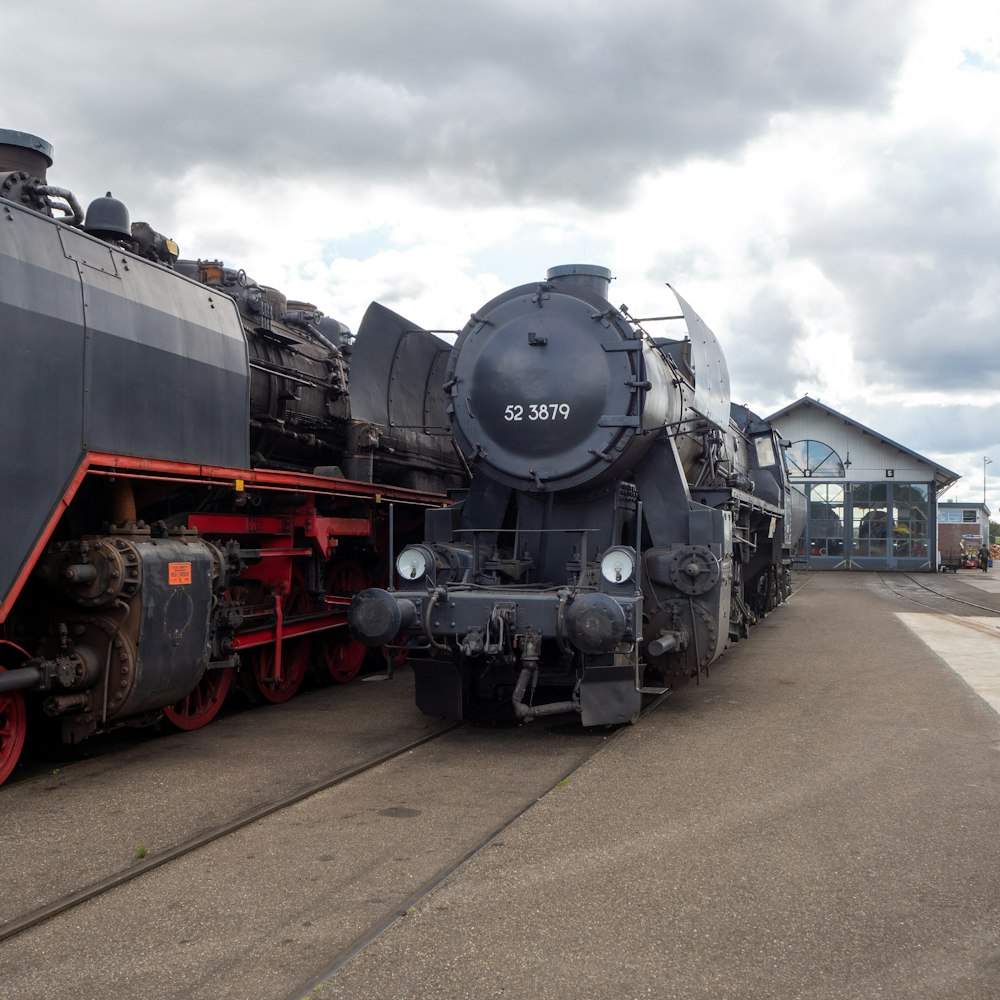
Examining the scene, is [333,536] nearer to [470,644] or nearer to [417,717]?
[417,717]

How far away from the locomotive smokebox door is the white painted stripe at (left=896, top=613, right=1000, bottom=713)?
245 inches

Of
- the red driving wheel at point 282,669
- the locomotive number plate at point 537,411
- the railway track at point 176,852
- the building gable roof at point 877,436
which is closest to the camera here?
the railway track at point 176,852

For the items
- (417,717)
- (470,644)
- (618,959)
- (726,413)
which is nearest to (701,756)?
(470,644)

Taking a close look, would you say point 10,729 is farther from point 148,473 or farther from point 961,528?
point 961,528

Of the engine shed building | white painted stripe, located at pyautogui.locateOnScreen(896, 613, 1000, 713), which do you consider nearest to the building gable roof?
the engine shed building

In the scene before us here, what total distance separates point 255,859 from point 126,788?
1556 mm

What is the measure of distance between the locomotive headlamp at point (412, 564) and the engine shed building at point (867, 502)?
108ft

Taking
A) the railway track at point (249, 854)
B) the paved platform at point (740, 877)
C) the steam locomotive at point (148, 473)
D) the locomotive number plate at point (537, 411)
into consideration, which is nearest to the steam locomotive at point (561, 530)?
the locomotive number plate at point (537, 411)

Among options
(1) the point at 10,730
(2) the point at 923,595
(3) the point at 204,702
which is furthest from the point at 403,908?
(2) the point at 923,595

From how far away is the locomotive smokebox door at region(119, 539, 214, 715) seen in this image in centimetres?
574

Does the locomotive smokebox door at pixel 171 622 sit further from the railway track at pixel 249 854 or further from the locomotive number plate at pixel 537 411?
the locomotive number plate at pixel 537 411

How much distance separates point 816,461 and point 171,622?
36.2 meters

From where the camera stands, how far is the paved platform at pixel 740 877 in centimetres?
324

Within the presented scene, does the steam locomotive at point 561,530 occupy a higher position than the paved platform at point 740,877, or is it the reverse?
the steam locomotive at point 561,530
